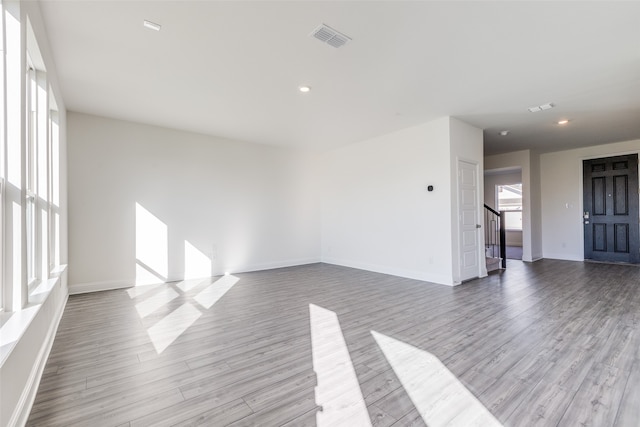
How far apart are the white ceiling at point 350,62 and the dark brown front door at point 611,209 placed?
208 centimetres

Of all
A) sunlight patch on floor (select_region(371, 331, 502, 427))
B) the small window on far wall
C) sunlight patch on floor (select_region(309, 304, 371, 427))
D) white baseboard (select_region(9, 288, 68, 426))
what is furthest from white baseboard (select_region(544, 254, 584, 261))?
white baseboard (select_region(9, 288, 68, 426))

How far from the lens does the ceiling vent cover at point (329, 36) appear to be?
97.5 inches

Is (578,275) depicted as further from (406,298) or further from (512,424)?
(512,424)

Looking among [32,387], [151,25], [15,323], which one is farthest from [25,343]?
[151,25]

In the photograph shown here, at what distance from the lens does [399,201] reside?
18.0 feet

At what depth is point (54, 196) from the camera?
3416 millimetres

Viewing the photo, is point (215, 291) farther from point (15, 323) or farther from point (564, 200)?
point (564, 200)

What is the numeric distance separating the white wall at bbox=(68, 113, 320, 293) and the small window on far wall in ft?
28.0

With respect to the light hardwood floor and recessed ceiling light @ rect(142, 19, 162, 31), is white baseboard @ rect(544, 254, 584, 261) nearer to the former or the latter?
the light hardwood floor

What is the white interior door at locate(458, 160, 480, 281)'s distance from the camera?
4934 mm

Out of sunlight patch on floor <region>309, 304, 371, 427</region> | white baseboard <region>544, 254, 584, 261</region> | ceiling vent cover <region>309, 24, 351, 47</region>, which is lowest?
sunlight patch on floor <region>309, 304, 371, 427</region>

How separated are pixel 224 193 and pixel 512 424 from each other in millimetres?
5420

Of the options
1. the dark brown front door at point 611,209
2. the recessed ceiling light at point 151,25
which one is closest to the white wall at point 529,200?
the dark brown front door at point 611,209

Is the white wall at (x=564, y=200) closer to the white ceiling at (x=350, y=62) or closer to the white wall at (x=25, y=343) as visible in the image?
the white ceiling at (x=350, y=62)
